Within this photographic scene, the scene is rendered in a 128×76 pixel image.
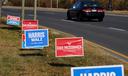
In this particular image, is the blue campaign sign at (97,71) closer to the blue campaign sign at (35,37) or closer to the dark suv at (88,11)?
the blue campaign sign at (35,37)

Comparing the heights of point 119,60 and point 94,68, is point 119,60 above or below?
below

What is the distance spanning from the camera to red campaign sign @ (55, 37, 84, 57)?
9.84m

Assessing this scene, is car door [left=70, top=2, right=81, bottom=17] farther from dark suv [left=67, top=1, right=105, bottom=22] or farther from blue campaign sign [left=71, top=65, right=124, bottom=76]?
blue campaign sign [left=71, top=65, right=124, bottom=76]

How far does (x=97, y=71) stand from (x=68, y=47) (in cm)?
424

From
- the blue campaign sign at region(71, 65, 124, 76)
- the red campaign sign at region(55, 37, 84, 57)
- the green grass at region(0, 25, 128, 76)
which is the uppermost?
the blue campaign sign at region(71, 65, 124, 76)

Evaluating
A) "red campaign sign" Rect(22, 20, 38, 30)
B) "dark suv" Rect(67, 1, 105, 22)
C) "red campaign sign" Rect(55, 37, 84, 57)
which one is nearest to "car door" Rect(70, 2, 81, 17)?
"dark suv" Rect(67, 1, 105, 22)

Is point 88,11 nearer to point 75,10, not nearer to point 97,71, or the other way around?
point 75,10

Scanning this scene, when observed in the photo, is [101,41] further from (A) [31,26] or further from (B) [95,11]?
(B) [95,11]

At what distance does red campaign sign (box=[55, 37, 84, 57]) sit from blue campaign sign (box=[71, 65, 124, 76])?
4.02m

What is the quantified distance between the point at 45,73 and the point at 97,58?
8.49 ft

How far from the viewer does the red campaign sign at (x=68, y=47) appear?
9.84m

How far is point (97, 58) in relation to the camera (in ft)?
38.3

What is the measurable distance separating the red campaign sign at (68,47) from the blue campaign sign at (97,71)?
402 cm

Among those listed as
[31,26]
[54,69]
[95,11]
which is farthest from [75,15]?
[54,69]
